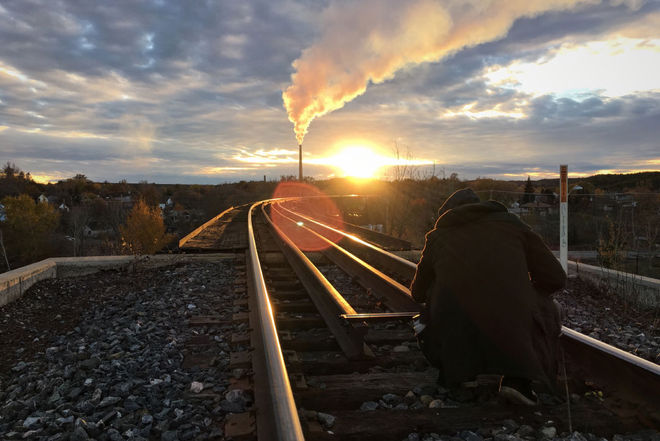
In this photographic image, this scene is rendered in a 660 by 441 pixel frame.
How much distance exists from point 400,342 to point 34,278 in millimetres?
6126

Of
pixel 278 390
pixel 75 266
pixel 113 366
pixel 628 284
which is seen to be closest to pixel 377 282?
pixel 113 366

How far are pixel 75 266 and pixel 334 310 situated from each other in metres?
5.87

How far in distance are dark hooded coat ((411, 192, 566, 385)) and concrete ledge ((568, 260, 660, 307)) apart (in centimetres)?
444

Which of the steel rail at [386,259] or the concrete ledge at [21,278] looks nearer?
the concrete ledge at [21,278]

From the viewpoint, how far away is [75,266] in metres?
8.35

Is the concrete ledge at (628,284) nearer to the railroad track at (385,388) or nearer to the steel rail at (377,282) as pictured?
the steel rail at (377,282)

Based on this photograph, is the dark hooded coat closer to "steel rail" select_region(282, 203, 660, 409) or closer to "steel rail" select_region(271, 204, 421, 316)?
"steel rail" select_region(282, 203, 660, 409)

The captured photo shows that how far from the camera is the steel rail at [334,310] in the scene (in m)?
4.04

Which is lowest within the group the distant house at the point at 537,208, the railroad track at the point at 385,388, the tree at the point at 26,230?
the tree at the point at 26,230

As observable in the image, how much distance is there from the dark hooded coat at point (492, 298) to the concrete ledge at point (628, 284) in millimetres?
4441

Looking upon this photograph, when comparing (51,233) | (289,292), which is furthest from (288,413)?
(51,233)

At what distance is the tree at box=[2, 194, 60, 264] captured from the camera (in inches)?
2653

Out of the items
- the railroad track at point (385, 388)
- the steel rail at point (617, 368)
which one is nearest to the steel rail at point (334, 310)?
the railroad track at point (385, 388)

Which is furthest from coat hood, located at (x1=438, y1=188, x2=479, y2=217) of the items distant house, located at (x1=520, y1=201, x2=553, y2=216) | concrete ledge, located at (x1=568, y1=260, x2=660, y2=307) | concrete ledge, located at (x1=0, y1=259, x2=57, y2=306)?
distant house, located at (x1=520, y1=201, x2=553, y2=216)
